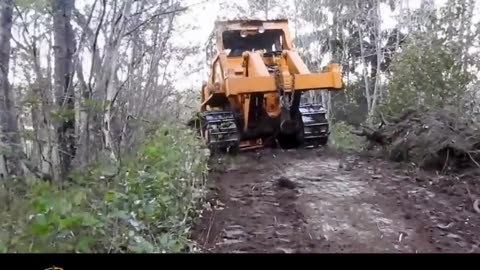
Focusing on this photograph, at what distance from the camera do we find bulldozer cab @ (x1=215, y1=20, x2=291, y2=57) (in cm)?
149

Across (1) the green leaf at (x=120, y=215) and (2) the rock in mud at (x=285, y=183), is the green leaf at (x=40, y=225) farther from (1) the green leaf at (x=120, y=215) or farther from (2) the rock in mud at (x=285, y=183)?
(2) the rock in mud at (x=285, y=183)

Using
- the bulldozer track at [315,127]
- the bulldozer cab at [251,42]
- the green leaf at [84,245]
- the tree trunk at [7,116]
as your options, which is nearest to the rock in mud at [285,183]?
the bulldozer track at [315,127]

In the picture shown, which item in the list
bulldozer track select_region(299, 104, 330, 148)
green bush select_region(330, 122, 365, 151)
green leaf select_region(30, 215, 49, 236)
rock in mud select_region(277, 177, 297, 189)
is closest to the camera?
green leaf select_region(30, 215, 49, 236)

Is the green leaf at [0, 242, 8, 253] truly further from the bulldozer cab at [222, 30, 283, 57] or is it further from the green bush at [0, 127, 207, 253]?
the bulldozer cab at [222, 30, 283, 57]

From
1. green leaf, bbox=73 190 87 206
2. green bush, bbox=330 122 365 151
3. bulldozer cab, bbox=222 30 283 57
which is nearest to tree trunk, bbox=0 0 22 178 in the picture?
green leaf, bbox=73 190 87 206

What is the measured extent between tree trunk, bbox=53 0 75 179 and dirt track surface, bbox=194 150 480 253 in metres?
0.39

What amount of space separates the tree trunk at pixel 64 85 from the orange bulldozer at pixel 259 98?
50cm

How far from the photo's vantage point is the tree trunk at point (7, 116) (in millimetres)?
1279

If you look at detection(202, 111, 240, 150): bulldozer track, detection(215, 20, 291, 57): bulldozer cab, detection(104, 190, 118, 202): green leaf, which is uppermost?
detection(215, 20, 291, 57): bulldozer cab

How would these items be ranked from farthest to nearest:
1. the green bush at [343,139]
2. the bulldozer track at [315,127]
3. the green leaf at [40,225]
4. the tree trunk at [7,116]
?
the bulldozer track at [315,127]
the green bush at [343,139]
the tree trunk at [7,116]
the green leaf at [40,225]

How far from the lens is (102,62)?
147 cm

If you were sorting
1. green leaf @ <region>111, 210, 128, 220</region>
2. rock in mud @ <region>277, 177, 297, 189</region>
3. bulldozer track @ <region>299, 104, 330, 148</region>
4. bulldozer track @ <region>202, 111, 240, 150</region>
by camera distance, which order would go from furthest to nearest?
bulldozer track @ <region>202, 111, 240, 150</region>, bulldozer track @ <region>299, 104, 330, 148</region>, rock in mud @ <region>277, 177, 297, 189</region>, green leaf @ <region>111, 210, 128, 220</region>
